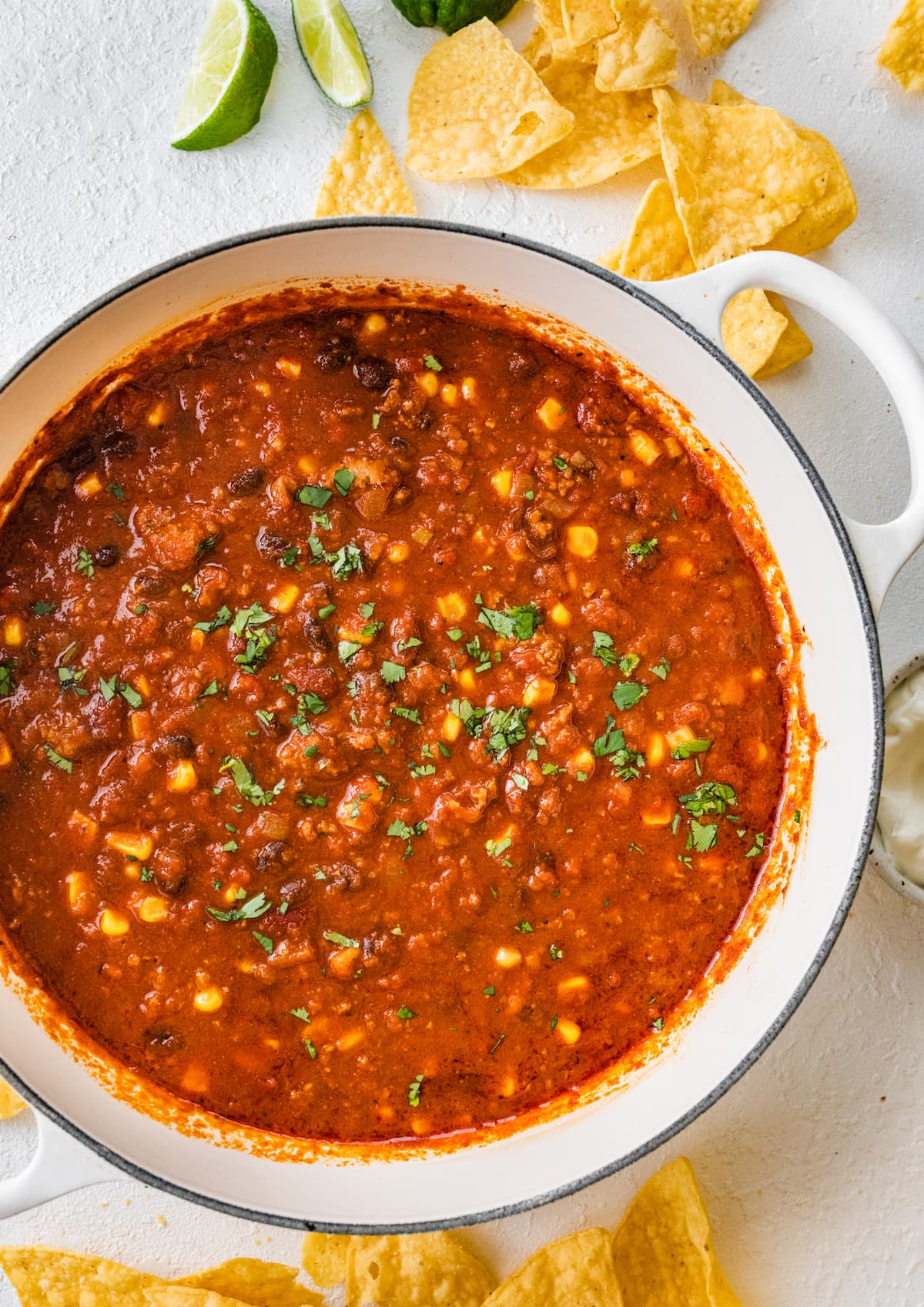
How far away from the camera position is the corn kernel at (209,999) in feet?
8.96

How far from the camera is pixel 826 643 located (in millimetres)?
2832

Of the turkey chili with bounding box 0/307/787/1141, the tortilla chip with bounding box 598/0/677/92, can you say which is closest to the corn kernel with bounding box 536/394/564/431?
the turkey chili with bounding box 0/307/787/1141

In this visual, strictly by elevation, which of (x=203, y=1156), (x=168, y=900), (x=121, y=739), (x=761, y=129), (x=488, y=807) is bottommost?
(x=203, y=1156)

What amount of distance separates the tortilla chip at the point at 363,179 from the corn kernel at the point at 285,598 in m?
1.02

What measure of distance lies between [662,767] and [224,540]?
1217mm

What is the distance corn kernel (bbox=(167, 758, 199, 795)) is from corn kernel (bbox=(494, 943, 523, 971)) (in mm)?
857

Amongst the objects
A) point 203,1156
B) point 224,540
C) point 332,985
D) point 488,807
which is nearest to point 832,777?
point 488,807

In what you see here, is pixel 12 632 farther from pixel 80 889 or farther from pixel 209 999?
pixel 209 999

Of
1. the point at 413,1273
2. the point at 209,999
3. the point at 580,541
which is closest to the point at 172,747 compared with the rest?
the point at 209,999

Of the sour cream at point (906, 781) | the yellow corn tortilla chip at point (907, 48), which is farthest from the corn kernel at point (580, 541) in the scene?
the yellow corn tortilla chip at point (907, 48)

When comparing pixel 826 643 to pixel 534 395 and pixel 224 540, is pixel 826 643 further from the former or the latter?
pixel 224 540

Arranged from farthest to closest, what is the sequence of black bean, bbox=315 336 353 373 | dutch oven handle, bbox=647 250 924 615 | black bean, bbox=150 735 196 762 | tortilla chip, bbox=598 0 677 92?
tortilla chip, bbox=598 0 677 92
black bean, bbox=315 336 353 373
black bean, bbox=150 735 196 762
dutch oven handle, bbox=647 250 924 615

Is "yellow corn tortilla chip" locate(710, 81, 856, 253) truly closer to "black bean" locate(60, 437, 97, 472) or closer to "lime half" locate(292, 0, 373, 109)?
"lime half" locate(292, 0, 373, 109)

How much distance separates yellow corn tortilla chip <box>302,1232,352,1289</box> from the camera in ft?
9.66
